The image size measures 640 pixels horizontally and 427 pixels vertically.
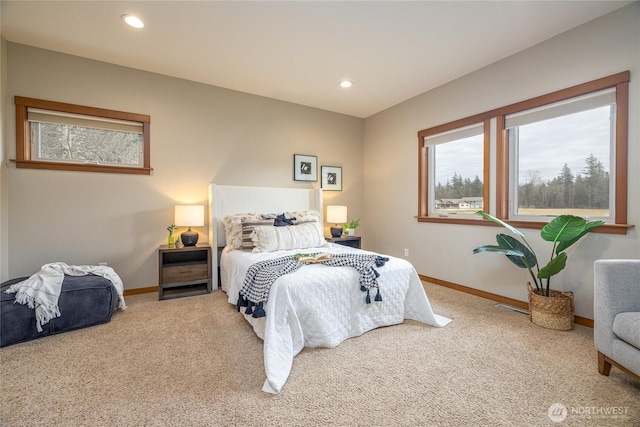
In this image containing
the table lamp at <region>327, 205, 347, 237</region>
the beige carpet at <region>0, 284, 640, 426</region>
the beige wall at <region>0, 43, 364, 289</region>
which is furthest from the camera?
the table lamp at <region>327, 205, 347, 237</region>

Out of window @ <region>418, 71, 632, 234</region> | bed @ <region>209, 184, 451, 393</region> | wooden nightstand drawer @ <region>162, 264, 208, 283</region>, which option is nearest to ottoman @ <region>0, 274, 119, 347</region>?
wooden nightstand drawer @ <region>162, 264, 208, 283</region>

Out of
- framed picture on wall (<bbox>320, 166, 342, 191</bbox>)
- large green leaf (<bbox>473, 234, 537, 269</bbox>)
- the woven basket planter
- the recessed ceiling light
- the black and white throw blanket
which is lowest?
the woven basket planter

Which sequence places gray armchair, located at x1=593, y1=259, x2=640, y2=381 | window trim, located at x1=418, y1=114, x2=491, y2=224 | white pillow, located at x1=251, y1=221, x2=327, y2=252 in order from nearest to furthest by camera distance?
gray armchair, located at x1=593, y1=259, x2=640, y2=381 < white pillow, located at x1=251, y1=221, x2=327, y2=252 < window trim, located at x1=418, y1=114, x2=491, y2=224

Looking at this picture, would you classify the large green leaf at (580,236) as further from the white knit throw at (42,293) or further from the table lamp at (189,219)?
the white knit throw at (42,293)

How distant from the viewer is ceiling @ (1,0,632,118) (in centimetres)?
225

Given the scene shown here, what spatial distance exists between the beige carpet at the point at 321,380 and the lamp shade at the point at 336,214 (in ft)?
6.91

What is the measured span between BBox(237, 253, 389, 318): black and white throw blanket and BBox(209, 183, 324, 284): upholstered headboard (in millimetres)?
1374

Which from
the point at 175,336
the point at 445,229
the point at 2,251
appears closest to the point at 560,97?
the point at 445,229

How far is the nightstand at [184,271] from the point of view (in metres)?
3.14

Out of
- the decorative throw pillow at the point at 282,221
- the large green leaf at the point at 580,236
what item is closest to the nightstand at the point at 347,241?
the decorative throw pillow at the point at 282,221

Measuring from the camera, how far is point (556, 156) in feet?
9.05

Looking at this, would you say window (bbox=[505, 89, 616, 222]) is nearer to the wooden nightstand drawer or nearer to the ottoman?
the wooden nightstand drawer

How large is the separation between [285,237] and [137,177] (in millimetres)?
1918

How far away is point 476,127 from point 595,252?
68.8 inches
